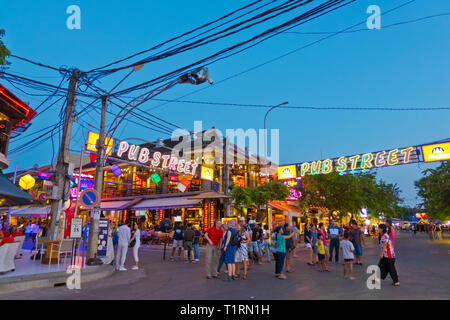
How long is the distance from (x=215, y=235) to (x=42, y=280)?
5091 mm

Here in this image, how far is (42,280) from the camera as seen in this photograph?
8.27 metres

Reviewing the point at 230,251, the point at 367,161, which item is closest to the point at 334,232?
the point at 230,251

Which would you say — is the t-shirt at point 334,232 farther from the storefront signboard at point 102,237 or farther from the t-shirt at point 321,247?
the storefront signboard at point 102,237

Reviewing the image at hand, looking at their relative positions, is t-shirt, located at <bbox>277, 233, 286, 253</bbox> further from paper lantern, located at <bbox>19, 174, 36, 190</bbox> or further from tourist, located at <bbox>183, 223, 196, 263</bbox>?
paper lantern, located at <bbox>19, 174, 36, 190</bbox>

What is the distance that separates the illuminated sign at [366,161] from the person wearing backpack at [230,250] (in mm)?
16899

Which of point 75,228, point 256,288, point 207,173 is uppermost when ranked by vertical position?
point 207,173

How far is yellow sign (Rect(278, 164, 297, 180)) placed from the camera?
1183 inches

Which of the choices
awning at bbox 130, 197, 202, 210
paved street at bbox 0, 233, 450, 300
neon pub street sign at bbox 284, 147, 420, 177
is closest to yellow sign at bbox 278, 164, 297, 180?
neon pub street sign at bbox 284, 147, 420, 177

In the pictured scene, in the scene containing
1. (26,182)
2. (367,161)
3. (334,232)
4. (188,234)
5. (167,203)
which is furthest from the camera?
(167,203)

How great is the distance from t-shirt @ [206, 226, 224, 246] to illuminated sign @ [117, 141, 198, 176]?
865cm

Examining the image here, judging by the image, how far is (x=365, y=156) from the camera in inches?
923

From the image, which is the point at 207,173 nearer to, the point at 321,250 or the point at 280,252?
the point at 321,250
